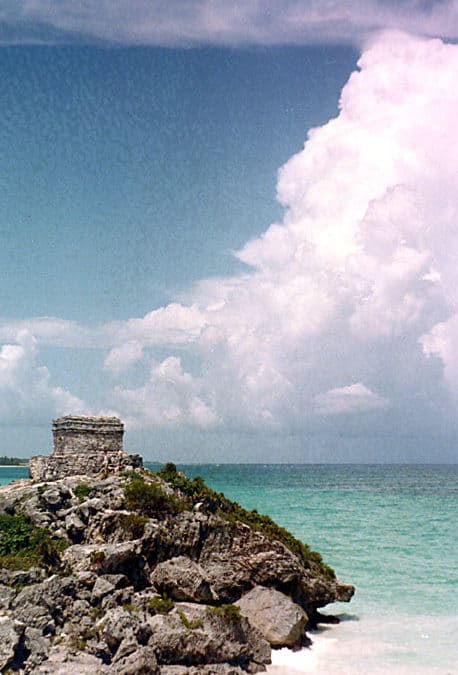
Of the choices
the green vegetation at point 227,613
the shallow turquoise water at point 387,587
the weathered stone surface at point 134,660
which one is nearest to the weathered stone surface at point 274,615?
the shallow turquoise water at point 387,587

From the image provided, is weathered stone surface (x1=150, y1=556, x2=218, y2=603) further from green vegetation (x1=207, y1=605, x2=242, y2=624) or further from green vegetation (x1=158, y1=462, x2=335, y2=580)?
green vegetation (x1=158, y1=462, x2=335, y2=580)

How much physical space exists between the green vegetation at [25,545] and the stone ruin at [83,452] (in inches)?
151

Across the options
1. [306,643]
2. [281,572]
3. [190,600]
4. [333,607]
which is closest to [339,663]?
[306,643]

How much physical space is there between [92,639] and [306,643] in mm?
6907

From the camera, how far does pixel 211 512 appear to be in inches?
872

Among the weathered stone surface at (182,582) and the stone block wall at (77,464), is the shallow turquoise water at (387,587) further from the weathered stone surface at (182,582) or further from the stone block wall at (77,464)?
the stone block wall at (77,464)

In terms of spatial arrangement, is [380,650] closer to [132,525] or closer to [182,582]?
[182,582]

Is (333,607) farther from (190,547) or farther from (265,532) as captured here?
(190,547)

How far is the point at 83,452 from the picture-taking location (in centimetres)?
2586

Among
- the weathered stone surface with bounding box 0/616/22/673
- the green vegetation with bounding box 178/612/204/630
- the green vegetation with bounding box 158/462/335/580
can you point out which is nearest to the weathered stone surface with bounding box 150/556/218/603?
the green vegetation with bounding box 178/612/204/630

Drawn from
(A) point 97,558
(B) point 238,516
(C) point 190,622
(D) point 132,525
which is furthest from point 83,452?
(C) point 190,622

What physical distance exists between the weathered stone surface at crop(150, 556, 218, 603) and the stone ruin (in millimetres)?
6809

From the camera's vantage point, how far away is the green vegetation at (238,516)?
22.1 m

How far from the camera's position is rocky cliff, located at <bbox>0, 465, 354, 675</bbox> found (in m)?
15.3
